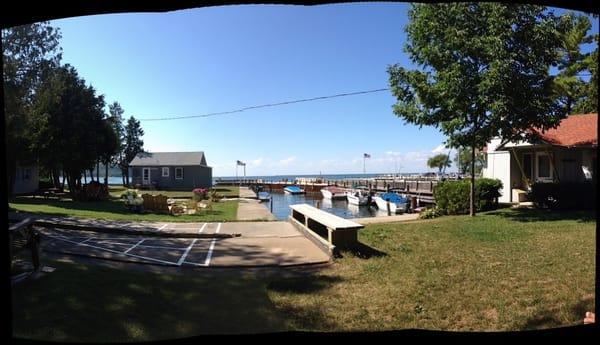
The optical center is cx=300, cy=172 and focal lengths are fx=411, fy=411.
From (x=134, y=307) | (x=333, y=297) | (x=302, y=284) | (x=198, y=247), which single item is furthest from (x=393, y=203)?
(x=134, y=307)

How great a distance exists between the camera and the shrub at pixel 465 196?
18344mm

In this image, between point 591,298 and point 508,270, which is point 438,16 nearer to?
point 508,270

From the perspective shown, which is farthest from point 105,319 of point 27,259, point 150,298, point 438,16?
point 438,16

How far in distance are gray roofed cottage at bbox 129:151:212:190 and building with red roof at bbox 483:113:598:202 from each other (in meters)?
31.3

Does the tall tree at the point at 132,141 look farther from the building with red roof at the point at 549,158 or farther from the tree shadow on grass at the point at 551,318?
the tree shadow on grass at the point at 551,318

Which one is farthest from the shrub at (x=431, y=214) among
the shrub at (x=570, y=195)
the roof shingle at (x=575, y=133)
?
the roof shingle at (x=575, y=133)

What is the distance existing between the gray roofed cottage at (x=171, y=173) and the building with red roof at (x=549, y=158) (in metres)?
31.3

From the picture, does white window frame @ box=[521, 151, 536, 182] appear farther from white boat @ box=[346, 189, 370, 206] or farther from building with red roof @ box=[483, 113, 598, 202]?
white boat @ box=[346, 189, 370, 206]

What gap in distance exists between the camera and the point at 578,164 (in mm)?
19812

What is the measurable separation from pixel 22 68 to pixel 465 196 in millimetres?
19246

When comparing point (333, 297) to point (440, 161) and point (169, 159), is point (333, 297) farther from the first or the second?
point (440, 161)

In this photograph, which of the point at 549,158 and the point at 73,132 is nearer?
the point at 549,158

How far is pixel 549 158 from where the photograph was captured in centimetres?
2000

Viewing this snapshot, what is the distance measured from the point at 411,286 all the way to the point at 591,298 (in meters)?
2.41
